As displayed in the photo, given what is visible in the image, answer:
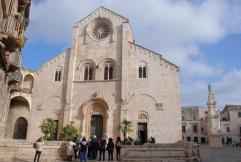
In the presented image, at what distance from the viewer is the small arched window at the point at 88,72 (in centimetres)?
3042

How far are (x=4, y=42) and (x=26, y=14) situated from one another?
9.69 meters

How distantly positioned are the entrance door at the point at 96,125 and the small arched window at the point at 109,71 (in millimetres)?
4605

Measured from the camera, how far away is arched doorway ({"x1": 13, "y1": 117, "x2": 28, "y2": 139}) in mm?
31219

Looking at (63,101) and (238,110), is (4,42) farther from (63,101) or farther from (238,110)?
(238,110)

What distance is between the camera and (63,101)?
29.6m

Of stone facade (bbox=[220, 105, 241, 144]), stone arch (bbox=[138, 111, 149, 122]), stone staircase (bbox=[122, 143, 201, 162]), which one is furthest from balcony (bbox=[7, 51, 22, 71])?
stone facade (bbox=[220, 105, 241, 144])

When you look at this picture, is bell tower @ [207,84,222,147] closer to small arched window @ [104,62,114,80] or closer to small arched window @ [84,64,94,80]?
small arched window @ [104,62,114,80]

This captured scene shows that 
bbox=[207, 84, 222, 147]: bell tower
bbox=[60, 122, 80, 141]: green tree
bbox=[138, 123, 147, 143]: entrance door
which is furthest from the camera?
bbox=[207, 84, 222, 147]: bell tower

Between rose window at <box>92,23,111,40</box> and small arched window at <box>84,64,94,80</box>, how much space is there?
Result: 152 inches

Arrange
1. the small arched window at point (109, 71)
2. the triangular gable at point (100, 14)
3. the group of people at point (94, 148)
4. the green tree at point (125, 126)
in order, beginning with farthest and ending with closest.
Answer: the triangular gable at point (100, 14)
the small arched window at point (109, 71)
the green tree at point (125, 126)
the group of people at point (94, 148)

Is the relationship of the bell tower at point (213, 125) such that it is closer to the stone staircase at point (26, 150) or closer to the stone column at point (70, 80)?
the stone column at point (70, 80)

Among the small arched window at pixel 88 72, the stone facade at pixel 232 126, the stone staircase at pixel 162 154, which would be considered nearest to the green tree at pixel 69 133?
the small arched window at pixel 88 72

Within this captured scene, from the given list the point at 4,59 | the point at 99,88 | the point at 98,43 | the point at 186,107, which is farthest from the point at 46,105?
the point at 186,107

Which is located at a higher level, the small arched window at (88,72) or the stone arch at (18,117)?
the small arched window at (88,72)
